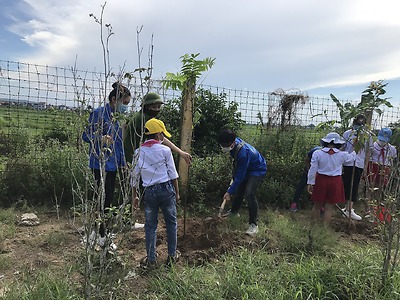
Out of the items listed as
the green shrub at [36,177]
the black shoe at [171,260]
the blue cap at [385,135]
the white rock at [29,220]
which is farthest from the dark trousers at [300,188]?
the white rock at [29,220]

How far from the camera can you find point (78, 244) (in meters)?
4.02

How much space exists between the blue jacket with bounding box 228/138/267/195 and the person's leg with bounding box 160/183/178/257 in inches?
44.2

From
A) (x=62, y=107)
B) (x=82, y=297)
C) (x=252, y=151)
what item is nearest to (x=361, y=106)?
(x=252, y=151)

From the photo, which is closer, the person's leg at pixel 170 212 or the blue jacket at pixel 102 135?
the blue jacket at pixel 102 135

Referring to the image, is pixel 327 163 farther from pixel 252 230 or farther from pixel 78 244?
pixel 78 244

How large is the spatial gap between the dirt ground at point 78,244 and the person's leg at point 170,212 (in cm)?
25

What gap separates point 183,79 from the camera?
4.29 m

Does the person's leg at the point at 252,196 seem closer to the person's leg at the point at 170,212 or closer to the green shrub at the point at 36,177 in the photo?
the person's leg at the point at 170,212

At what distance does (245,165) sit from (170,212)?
137 cm

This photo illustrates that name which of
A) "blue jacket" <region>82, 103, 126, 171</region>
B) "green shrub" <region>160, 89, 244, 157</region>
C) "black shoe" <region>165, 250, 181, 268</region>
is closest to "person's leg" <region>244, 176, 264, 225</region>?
"black shoe" <region>165, 250, 181, 268</region>

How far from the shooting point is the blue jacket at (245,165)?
4.39 metres

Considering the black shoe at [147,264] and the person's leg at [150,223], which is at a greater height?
the person's leg at [150,223]

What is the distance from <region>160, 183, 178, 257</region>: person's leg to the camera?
342 cm

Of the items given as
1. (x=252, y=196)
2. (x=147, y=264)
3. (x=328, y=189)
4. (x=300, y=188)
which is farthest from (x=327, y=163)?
(x=147, y=264)
